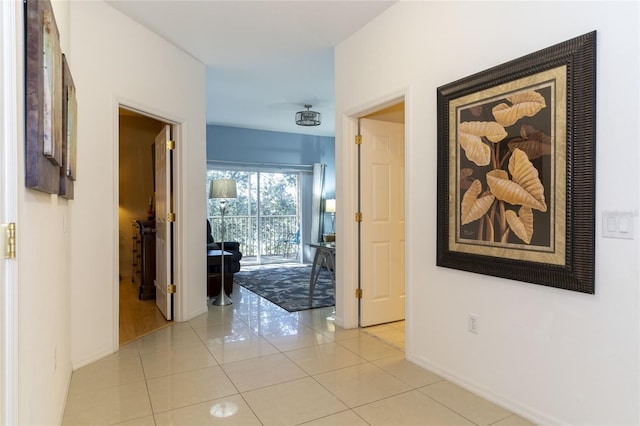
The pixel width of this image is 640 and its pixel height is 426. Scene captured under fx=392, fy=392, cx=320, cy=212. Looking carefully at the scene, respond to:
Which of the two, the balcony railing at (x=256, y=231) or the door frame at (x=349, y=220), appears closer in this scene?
the door frame at (x=349, y=220)

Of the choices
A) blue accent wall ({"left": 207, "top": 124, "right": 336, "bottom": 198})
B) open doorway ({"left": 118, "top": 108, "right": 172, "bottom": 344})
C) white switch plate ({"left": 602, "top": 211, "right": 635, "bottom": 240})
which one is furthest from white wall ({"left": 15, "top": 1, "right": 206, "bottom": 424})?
blue accent wall ({"left": 207, "top": 124, "right": 336, "bottom": 198})

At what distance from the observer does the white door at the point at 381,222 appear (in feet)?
12.3

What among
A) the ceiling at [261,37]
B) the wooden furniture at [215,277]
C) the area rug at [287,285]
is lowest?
the area rug at [287,285]

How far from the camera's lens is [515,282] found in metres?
2.19

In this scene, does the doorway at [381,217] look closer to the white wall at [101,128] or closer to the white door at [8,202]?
the white wall at [101,128]

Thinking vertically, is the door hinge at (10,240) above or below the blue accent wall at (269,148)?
below

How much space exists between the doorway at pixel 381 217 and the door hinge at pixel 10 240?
2.88 metres

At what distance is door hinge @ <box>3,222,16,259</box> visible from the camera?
1.12 metres

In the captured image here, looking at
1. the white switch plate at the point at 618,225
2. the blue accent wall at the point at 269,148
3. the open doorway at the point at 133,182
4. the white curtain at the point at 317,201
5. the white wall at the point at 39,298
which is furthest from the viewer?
the white curtain at the point at 317,201

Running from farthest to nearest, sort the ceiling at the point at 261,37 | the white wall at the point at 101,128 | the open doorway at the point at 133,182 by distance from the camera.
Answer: the open doorway at the point at 133,182
the ceiling at the point at 261,37
the white wall at the point at 101,128

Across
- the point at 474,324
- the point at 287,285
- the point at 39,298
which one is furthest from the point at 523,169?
the point at 287,285

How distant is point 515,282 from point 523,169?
63 cm

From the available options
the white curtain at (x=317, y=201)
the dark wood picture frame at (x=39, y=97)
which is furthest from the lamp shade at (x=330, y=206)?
the dark wood picture frame at (x=39, y=97)

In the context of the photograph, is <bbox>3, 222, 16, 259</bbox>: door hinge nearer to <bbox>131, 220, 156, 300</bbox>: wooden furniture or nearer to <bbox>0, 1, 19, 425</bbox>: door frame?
<bbox>0, 1, 19, 425</bbox>: door frame
